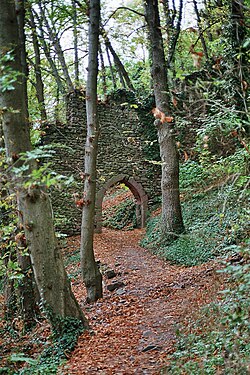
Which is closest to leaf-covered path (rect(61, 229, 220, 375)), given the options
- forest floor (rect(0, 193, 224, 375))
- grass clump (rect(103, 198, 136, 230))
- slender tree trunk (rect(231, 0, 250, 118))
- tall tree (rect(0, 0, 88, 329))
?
forest floor (rect(0, 193, 224, 375))

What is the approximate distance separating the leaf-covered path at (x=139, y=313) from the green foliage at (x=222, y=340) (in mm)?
301

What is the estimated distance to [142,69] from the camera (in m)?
23.5

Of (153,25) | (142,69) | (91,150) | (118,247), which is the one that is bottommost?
(118,247)

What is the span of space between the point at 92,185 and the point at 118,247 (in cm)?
536

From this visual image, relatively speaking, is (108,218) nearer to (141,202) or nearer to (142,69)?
(141,202)

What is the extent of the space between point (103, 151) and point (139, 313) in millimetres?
9021

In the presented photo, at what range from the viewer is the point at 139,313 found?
20.2 ft

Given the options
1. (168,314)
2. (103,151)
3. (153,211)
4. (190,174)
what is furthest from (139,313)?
(103,151)

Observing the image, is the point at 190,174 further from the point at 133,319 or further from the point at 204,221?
the point at 133,319

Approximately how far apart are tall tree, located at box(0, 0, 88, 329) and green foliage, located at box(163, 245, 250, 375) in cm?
162

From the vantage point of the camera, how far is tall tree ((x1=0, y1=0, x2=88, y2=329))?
14.5 ft

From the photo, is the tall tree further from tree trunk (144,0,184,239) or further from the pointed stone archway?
the pointed stone archway

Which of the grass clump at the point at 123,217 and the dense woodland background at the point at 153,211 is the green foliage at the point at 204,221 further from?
the grass clump at the point at 123,217

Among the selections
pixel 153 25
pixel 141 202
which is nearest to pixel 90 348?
pixel 153 25
